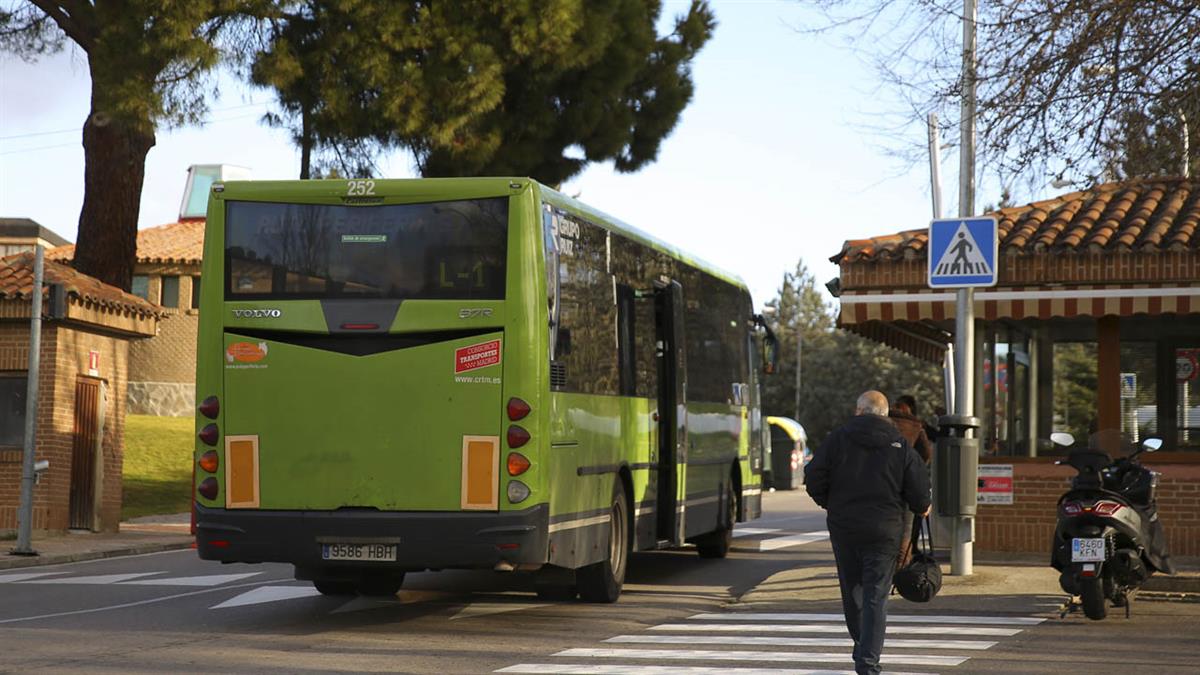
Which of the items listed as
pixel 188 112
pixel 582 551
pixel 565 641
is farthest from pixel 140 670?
pixel 188 112

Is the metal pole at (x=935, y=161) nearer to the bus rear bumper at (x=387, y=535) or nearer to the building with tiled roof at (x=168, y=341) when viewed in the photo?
the bus rear bumper at (x=387, y=535)

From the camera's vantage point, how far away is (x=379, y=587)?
1534cm

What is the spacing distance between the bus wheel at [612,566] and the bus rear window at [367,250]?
305cm

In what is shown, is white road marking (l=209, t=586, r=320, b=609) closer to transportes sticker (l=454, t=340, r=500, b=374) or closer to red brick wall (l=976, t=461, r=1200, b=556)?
transportes sticker (l=454, t=340, r=500, b=374)

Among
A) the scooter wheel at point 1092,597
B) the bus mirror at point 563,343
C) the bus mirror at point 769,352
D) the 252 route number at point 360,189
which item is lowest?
the scooter wheel at point 1092,597

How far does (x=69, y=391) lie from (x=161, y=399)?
28783 millimetres

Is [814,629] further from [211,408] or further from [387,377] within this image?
[211,408]

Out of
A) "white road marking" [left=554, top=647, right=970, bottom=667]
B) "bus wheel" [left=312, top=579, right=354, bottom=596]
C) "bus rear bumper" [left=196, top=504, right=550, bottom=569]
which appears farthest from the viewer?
"bus wheel" [left=312, top=579, right=354, bottom=596]

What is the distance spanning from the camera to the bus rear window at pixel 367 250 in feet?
40.0

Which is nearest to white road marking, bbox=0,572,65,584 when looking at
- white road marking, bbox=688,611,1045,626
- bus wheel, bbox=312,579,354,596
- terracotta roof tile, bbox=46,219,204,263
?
bus wheel, bbox=312,579,354,596

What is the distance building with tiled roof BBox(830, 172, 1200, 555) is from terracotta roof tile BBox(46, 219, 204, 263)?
119 ft

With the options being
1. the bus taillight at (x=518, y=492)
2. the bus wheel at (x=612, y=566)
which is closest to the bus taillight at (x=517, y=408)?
the bus taillight at (x=518, y=492)

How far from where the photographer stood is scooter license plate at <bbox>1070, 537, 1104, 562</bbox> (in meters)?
A: 12.4

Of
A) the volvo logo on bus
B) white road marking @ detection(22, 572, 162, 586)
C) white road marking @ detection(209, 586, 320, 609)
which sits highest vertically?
the volvo logo on bus
